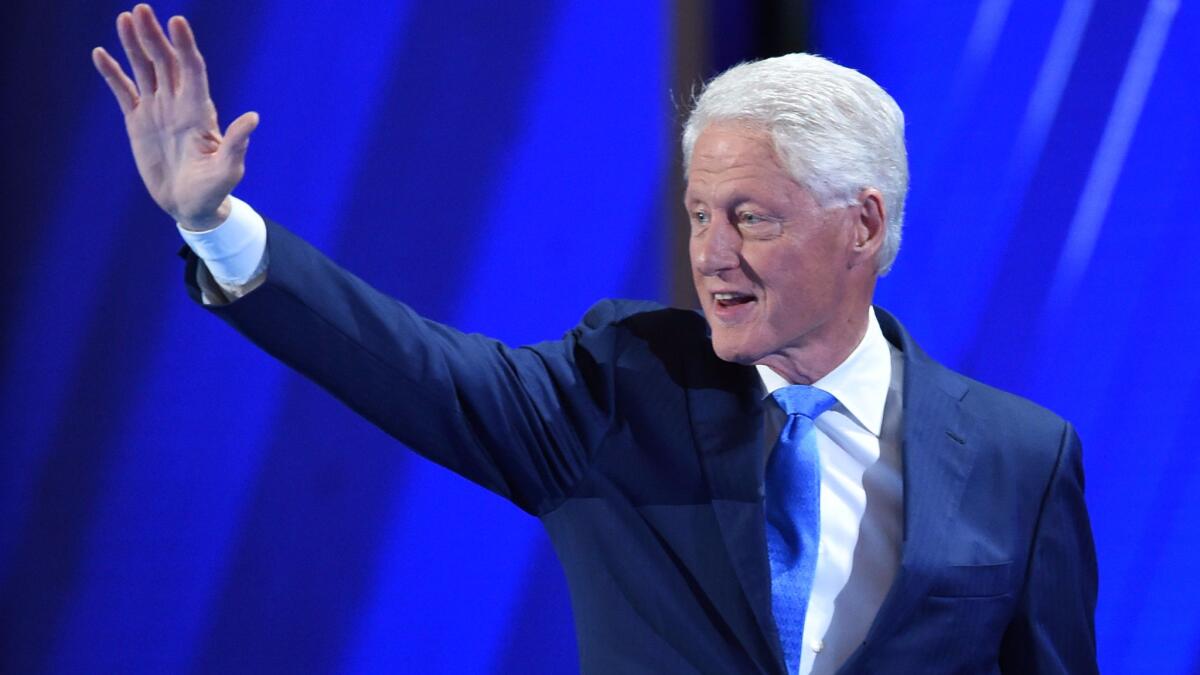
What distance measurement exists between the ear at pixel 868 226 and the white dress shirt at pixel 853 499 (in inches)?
3.7

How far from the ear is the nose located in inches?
6.1

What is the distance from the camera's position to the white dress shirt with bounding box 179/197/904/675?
144 centimetres

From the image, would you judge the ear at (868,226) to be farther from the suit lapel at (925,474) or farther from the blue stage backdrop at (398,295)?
the blue stage backdrop at (398,295)

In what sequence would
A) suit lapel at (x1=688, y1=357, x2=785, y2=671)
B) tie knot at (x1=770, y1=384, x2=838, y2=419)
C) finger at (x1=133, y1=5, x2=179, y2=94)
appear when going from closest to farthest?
1. finger at (x1=133, y1=5, x2=179, y2=94)
2. suit lapel at (x1=688, y1=357, x2=785, y2=671)
3. tie knot at (x1=770, y1=384, x2=838, y2=419)

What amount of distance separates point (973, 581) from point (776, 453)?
225 mm

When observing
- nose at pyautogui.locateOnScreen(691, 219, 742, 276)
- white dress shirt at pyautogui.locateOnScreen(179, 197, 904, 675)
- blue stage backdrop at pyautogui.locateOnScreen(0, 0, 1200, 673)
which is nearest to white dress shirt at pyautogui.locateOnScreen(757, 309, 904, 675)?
white dress shirt at pyautogui.locateOnScreen(179, 197, 904, 675)

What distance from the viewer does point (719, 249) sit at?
143cm

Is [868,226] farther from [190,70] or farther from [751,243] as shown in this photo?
[190,70]

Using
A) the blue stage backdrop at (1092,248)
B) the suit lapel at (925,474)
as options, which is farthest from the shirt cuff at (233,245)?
the blue stage backdrop at (1092,248)

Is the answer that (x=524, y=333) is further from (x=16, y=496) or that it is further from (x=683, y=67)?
(x=16, y=496)

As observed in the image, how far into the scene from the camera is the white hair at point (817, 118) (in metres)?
1.43

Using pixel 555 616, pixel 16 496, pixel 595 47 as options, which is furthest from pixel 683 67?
pixel 16 496

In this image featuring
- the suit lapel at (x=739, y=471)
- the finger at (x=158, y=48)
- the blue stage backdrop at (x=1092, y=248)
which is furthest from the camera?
the blue stage backdrop at (x=1092, y=248)

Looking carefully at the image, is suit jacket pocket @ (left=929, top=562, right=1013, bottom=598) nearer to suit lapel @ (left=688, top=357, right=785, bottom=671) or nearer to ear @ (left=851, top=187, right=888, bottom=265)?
suit lapel @ (left=688, top=357, right=785, bottom=671)
